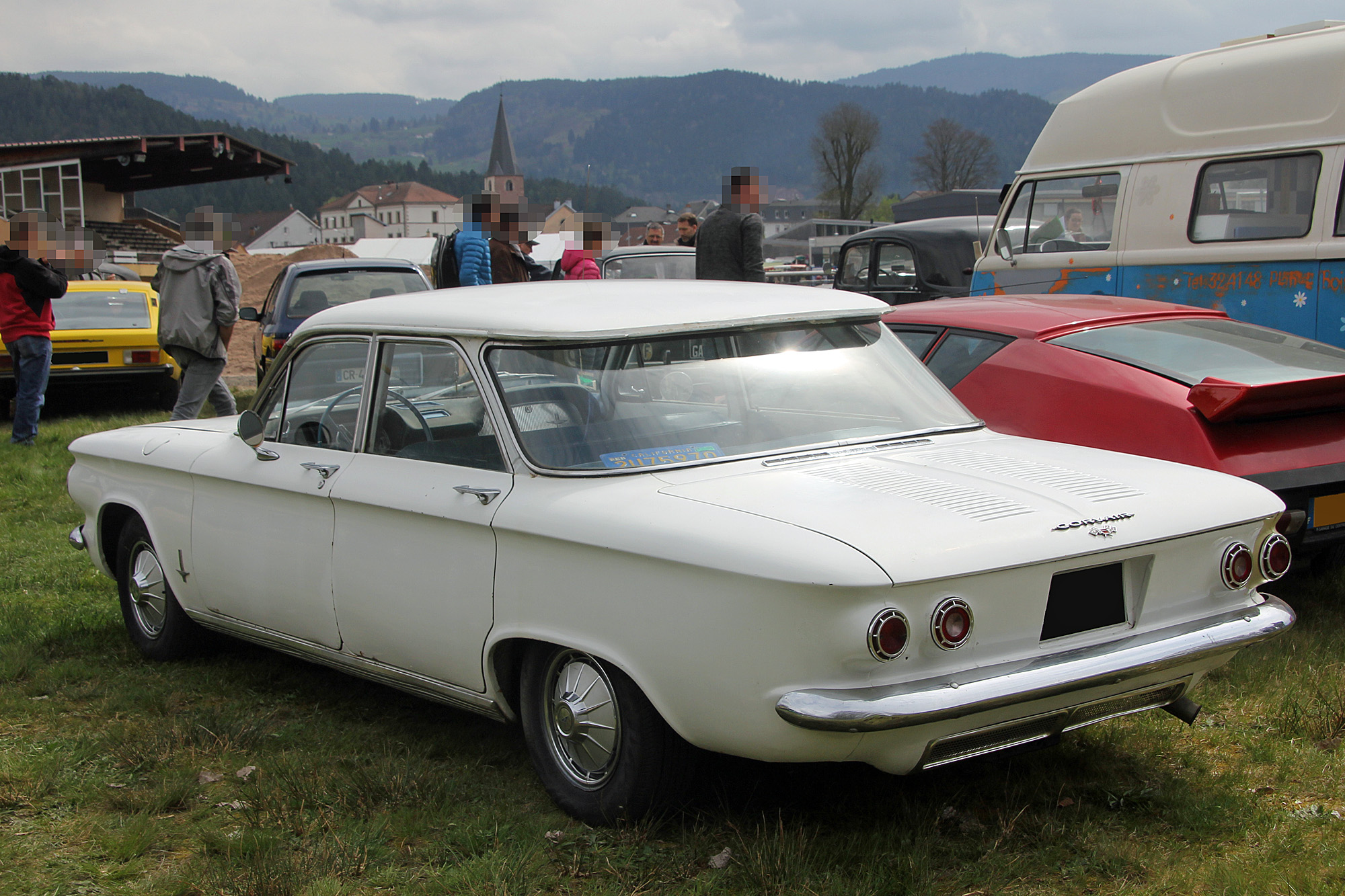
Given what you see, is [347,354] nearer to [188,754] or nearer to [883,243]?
[188,754]

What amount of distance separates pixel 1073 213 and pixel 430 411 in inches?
246

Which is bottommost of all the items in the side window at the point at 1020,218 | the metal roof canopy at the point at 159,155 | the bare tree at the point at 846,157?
the side window at the point at 1020,218

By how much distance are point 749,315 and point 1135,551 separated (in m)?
1.34

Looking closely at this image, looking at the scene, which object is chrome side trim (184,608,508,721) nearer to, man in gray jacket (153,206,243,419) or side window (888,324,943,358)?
side window (888,324,943,358)

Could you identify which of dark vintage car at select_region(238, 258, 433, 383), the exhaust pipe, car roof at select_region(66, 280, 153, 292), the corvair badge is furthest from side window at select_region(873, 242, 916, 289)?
the corvair badge

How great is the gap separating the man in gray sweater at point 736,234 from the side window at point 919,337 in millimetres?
2060

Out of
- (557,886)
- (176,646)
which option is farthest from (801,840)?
(176,646)

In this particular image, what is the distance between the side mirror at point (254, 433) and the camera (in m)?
4.35

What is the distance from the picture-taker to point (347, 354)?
14.1 feet

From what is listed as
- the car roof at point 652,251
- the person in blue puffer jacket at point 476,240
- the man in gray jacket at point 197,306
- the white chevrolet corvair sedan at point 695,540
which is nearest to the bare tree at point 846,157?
the car roof at point 652,251

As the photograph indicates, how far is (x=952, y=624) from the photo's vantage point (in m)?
2.81

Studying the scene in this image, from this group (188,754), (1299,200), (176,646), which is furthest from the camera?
(1299,200)

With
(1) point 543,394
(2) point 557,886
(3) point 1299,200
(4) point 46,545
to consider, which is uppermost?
(3) point 1299,200

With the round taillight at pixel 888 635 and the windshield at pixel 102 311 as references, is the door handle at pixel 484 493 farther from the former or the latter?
the windshield at pixel 102 311
